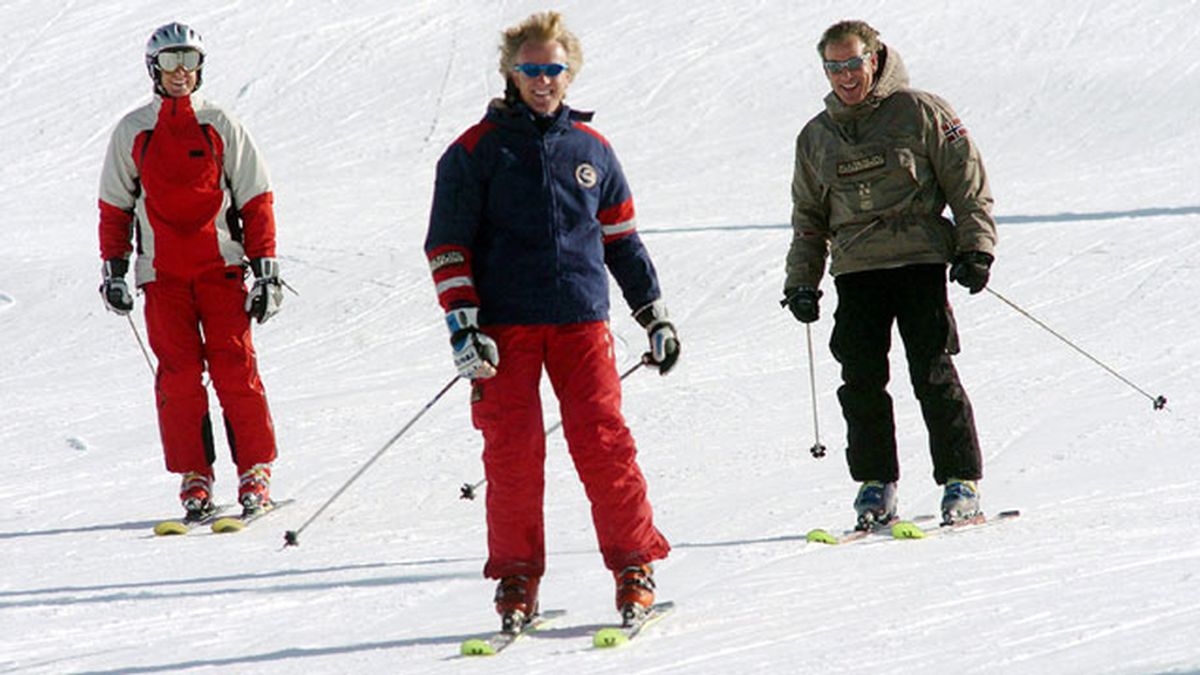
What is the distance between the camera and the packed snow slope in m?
4.83

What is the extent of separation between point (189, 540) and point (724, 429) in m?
2.86

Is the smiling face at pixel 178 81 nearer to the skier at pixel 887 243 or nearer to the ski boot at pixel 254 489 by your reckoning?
the ski boot at pixel 254 489

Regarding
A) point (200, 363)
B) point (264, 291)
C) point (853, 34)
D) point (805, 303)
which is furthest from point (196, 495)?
point (853, 34)

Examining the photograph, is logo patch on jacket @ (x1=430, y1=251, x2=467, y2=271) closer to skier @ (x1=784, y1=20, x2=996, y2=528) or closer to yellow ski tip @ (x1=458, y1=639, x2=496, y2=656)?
yellow ski tip @ (x1=458, y1=639, x2=496, y2=656)

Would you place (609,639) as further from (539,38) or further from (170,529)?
(170,529)

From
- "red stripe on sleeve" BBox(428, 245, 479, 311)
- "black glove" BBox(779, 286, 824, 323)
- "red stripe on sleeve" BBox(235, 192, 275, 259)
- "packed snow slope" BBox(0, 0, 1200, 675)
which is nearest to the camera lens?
"red stripe on sleeve" BBox(428, 245, 479, 311)

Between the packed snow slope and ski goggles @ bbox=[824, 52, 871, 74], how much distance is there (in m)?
1.57

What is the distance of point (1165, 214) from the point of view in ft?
43.8

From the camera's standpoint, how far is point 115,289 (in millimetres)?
7230

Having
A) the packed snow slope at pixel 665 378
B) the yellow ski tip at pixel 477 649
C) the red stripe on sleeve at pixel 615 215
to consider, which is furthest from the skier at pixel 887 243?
the yellow ski tip at pixel 477 649

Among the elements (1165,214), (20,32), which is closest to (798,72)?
(1165,214)

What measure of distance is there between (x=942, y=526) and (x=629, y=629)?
178cm

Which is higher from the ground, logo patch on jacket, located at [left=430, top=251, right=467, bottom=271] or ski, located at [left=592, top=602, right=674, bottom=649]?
logo patch on jacket, located at [left=430, top=251, right=467, bottom=271]

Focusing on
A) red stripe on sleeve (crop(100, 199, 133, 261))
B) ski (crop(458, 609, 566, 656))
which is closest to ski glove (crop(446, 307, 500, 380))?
ski (crop(458, 609, 566, 656))
